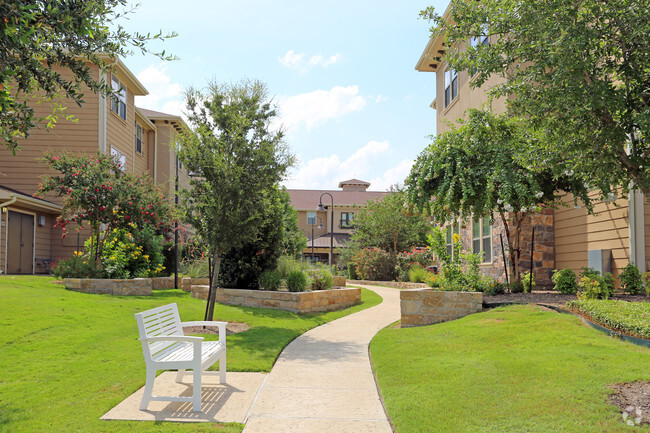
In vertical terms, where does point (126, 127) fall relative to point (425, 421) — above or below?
above

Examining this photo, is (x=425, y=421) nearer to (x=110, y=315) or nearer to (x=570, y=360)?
(x=570, y=360)

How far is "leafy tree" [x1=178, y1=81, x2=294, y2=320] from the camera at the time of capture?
1007cm

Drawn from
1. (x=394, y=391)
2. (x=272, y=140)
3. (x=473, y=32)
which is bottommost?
(x=394, y=391)

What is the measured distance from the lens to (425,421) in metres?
4.62

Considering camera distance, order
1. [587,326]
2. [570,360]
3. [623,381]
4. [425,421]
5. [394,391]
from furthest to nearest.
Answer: [587,326] < [570,360] < [394,391] < [623,381] < [425,421]

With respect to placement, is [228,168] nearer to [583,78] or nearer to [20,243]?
[583,78]

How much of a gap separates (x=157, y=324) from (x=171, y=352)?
50cm

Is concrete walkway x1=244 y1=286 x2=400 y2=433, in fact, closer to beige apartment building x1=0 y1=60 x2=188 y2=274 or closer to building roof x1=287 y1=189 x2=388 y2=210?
beige apartment building x1=0 y1=60 x2=188 y2=274

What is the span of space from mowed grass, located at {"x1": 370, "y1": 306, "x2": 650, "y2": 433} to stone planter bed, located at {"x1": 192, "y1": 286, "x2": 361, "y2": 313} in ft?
15.1

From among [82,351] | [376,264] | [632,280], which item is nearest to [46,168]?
[82,351]

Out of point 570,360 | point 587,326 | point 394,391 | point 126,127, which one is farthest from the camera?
point 126,127

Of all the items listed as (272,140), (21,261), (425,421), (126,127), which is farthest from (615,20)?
(126,127)

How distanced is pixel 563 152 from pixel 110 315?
8877 millimetres

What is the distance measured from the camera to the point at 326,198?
153ft
